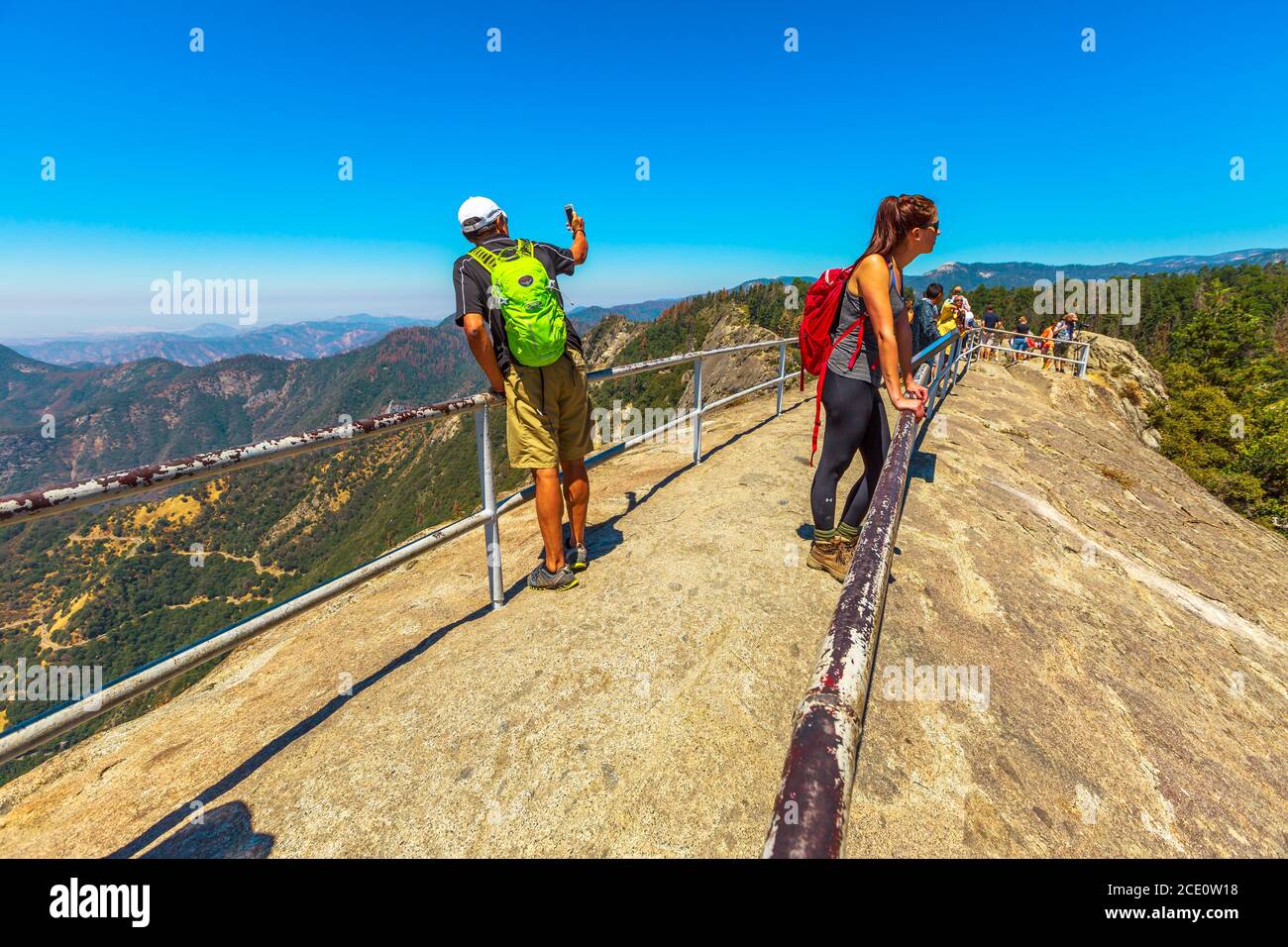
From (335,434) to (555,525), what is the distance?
1.48 m

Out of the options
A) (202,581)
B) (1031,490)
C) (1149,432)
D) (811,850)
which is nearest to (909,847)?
(811,850)

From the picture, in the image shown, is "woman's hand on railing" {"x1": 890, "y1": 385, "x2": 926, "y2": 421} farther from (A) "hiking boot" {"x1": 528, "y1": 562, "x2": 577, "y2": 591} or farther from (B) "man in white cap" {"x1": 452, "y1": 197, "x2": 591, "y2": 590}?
(A) "hiking boot" {"x1": 528, "y1": 562, "x2": 577, "y2": 591}

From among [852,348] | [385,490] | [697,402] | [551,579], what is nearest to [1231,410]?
[697,402]

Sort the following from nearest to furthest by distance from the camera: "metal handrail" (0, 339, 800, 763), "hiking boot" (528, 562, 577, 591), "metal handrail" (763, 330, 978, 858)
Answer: "metal handrail" (763, 330, 978, 858) → "metal handrail" (0, 339, 800, 763) → "hiking boot" (528, 562, 577, 591)

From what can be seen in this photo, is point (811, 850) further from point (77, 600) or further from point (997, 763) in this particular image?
point (77, 600)

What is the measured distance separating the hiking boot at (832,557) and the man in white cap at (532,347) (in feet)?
5.99

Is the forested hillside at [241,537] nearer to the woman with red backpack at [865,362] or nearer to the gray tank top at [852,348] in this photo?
the woman with red backpack at [865,362]

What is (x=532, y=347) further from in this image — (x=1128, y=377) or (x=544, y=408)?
(x=1128, y=377)

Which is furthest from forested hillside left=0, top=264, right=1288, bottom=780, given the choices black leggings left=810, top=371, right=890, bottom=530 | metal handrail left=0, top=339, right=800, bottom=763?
metal handrail left=0, top=339, right=800, bottom=763

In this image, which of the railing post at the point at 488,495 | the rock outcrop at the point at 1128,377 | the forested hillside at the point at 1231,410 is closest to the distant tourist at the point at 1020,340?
the rock outcrop at the point at 1128,377

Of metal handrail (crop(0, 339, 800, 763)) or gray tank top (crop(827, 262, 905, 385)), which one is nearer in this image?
metal handrail (crop(0, 339, 800, 763))

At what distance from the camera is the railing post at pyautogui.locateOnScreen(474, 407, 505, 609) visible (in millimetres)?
3387

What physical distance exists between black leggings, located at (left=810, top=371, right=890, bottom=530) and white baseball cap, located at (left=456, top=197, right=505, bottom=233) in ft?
8.04

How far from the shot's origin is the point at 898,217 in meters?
3.36
